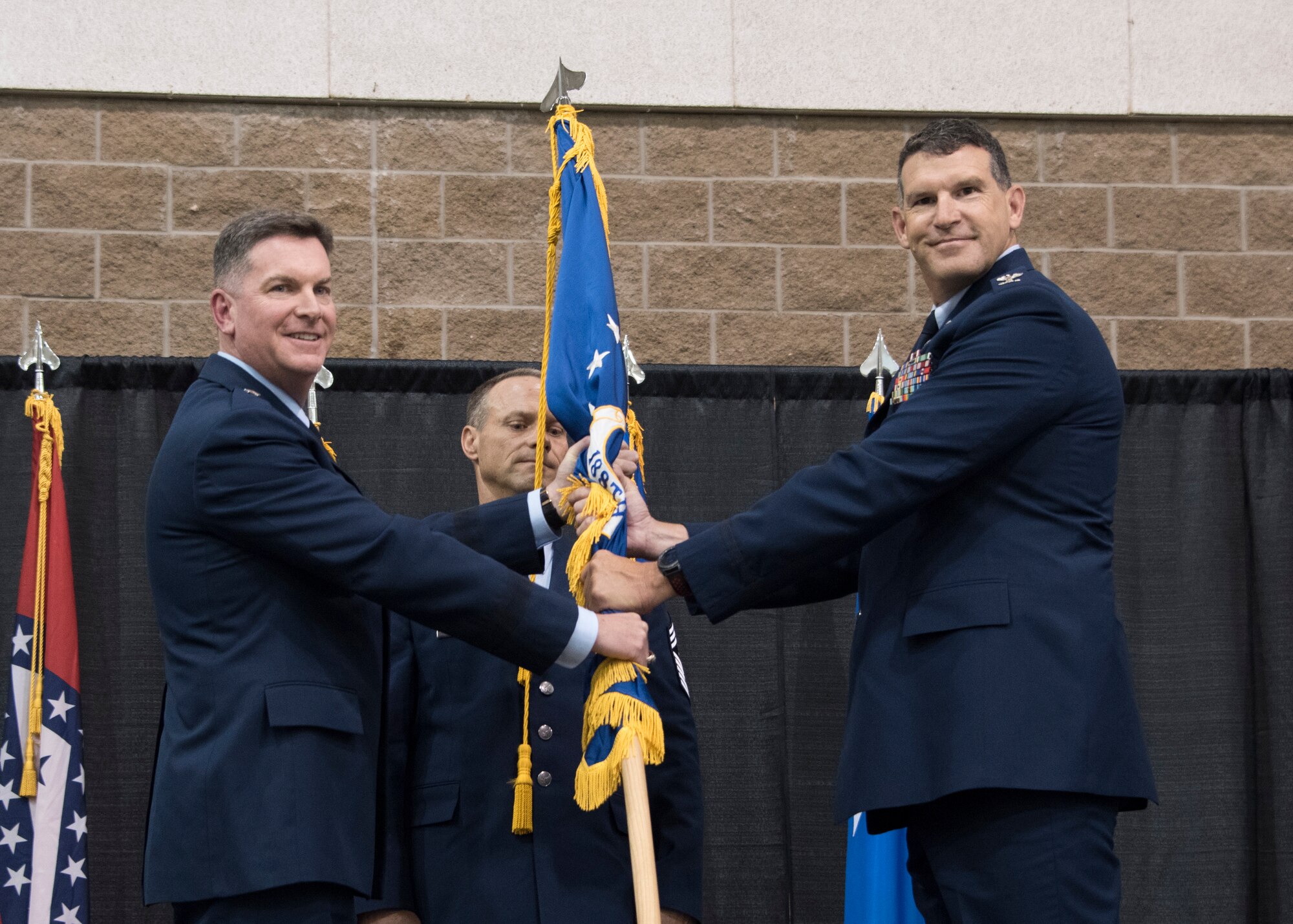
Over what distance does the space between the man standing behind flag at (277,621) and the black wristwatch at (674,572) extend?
0.09 metres

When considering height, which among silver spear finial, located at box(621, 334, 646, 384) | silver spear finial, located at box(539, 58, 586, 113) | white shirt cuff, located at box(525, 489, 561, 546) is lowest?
white shirt cuff, located at box(525, 489, 561, 546)

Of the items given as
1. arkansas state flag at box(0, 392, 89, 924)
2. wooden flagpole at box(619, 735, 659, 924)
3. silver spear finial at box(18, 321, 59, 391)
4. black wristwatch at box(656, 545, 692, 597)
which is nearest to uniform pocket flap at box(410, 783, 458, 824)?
wooden flagpole at box(619, 735, 659, 924)

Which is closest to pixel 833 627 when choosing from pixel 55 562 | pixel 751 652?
pixel 751 652

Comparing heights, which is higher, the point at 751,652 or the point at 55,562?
the point at 55,562

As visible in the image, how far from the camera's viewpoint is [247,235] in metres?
2.49

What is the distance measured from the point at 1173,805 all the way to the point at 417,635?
2.14m

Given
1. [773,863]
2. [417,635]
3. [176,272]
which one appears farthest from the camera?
[176,272]

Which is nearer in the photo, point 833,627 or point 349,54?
point 833,627

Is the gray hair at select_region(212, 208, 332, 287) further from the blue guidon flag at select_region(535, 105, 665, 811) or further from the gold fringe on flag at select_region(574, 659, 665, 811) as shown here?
the gold fringe on flag at select_region(574, 659, 665, 811)

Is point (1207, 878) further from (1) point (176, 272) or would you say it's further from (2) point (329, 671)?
(1) point (176, 272)

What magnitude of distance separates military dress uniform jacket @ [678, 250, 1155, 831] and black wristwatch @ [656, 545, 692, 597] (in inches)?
0.6

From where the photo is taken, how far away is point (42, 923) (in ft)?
10.6

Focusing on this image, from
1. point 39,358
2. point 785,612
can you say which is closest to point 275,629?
point 39,358

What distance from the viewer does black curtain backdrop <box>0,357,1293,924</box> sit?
3613 mm
